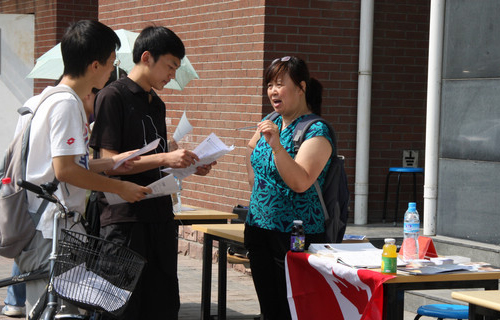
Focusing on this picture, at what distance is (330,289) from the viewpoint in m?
5.12

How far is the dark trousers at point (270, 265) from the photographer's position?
524cm

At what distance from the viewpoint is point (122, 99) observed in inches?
194

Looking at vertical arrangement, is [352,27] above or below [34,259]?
above

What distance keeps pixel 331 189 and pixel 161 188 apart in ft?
3.48

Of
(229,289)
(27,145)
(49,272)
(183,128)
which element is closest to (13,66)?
(229,289)

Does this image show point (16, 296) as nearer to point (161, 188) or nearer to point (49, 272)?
point (161, 188)

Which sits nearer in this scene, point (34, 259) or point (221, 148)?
point (34, 259)

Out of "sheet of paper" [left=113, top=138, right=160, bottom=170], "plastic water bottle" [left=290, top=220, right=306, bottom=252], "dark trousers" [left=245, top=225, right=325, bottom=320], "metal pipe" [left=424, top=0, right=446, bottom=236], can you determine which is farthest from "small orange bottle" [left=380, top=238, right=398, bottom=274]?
"metal pipe" [left=424, top=0, right=446, bottom=236]

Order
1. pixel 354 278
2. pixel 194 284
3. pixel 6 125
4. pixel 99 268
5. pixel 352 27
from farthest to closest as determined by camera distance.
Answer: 1. pixel 6 125
2. pixel 352 27
3. pixel 194 284
4. pixel 354 278
5. pixel 99 268

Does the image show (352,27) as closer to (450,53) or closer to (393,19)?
(393,19)

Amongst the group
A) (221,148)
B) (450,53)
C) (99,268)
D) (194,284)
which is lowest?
(194,284)

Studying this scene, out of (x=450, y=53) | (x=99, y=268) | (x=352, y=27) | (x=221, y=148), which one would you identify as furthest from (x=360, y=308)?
(x=352, y=27)

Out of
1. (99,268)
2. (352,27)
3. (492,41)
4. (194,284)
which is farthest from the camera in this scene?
(352,27)

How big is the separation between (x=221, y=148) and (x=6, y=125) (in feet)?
38.5
